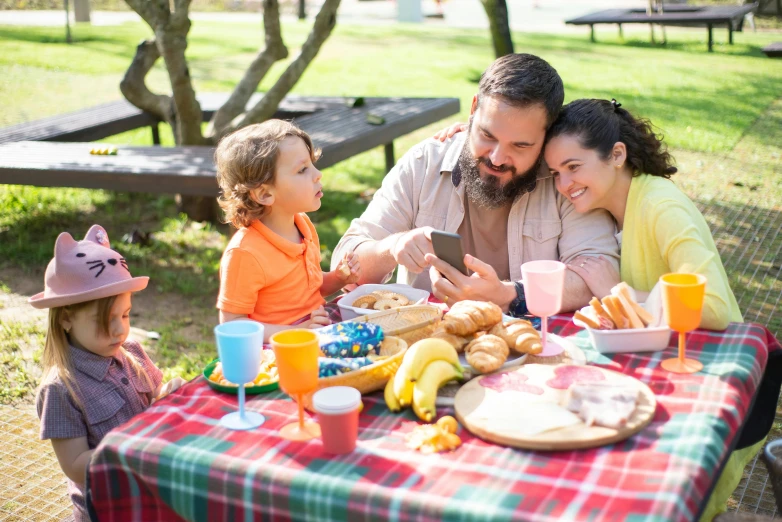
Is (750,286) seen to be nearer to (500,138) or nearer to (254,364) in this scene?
(500,138)

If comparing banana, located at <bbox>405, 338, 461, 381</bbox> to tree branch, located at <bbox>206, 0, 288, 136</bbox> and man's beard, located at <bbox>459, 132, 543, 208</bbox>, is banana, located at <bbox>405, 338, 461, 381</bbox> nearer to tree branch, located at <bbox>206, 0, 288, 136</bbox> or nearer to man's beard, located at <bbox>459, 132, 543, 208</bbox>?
man's beard, located at <bbox>459, 132, 543, 208</bbox>

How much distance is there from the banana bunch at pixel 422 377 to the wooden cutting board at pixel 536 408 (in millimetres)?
62

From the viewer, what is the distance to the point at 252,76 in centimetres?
680

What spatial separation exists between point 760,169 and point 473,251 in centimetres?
612

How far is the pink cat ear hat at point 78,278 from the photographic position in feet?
7.72

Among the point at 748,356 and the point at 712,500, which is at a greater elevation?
the point at 748,356

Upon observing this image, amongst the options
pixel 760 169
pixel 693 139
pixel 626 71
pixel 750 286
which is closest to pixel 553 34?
pixel 626 71

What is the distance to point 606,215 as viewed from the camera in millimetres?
3045

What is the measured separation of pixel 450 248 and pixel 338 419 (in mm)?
845

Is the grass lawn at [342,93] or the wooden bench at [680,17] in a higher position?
the wooden bench at [680,17]

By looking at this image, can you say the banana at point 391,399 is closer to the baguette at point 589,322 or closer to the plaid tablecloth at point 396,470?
the plaid tablecloth at point 396,470

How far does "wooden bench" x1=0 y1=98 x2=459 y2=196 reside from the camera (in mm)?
5414

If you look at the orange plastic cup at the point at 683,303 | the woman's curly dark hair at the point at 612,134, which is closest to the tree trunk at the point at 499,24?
the woman's curly dark hair at the point at 612,134

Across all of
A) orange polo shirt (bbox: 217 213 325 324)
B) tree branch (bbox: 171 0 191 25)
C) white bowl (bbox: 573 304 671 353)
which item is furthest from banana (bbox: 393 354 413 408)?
tree branch (bbox: 171 0 191 25)
